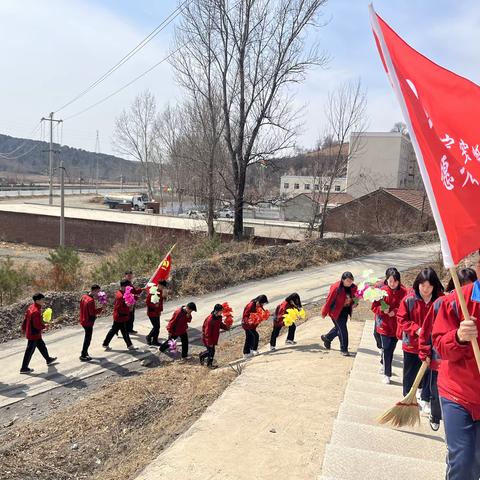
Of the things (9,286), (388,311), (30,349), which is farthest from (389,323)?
(9,286)

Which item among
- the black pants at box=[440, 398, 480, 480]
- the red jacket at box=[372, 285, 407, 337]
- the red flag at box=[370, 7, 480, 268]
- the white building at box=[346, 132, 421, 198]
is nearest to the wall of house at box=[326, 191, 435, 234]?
the white building at box=[346, 132, 421, 198]

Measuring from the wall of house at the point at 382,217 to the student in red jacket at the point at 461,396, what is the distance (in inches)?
1203

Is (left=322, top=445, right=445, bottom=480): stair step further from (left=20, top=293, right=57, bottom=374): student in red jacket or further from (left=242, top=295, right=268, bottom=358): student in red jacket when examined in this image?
(left=20, top=293, right=57, bottom=374): student in red jacket

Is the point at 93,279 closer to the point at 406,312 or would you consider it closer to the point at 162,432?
the point at 162,432

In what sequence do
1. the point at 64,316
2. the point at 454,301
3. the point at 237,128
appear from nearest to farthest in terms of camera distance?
the point at 454,301
the point at 64,316
the point at 237,128

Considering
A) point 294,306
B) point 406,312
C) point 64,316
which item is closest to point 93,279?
point 64,316

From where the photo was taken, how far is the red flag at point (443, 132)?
124 inches

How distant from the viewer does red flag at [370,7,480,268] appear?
3143 mm

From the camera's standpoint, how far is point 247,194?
89.6 ft

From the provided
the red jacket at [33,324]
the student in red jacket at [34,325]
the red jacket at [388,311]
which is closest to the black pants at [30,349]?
the student in red jacket at [34,325]

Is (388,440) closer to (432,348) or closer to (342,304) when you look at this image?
(432,348)

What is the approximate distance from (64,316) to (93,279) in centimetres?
399

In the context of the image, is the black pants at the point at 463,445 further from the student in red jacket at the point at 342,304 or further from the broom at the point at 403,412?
the student in red jacket at the point at 342,304

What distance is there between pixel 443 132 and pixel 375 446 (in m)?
3.04
